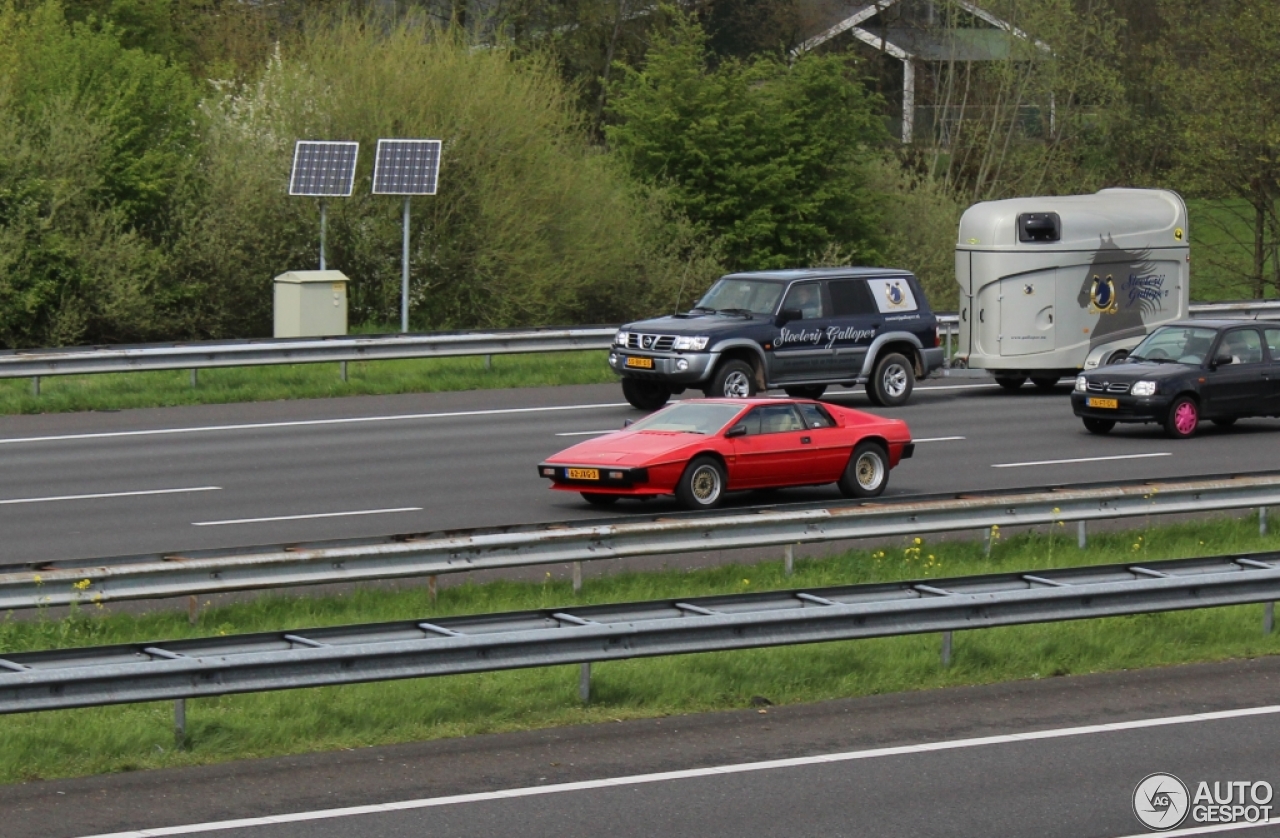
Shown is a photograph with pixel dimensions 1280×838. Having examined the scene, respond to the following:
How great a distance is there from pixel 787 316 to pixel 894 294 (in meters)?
2.05

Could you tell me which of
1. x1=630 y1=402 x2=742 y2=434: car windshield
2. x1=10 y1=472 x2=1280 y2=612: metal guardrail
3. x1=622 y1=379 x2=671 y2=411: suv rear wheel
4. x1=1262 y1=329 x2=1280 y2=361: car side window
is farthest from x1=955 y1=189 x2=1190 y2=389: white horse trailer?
x1=10 y1=472 x2=1280 y2=612: metal guardrail

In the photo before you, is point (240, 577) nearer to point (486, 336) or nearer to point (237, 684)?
point (237, 684)

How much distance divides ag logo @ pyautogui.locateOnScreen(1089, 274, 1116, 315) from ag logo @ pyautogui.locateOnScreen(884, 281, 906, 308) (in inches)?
144

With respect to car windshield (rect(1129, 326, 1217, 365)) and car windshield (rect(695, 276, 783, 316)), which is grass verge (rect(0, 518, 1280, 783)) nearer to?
car windshield (rect(1129, 326, 1217, 365))

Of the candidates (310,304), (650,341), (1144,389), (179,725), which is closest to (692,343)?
(650,341)

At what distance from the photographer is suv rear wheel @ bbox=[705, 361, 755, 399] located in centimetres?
2543

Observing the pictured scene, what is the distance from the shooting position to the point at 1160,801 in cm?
917

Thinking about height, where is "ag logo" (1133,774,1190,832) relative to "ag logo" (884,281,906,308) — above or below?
below

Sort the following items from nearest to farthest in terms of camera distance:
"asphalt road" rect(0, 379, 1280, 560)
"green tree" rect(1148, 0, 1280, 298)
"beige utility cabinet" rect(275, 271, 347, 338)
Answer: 1. "asphalt road" rect(0, 379, 1280, 560)
2. "beige utility cabinet" rect(275, 271, 347, 338)
3. "green tree" rect(1148, 0, 1280, 298)

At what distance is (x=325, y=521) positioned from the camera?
1833 centimetres

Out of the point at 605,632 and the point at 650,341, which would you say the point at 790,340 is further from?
the point at 605,632

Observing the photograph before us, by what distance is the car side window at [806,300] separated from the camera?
87.3 ft

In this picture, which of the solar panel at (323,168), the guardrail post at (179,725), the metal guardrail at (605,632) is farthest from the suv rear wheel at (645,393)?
the guardrail post at (179,725)

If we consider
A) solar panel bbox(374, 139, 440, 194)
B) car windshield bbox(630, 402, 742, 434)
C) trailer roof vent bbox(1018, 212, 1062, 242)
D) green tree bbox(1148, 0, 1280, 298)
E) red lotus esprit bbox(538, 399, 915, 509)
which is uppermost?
green tree bbox(1148, 0, 1280, 298)
